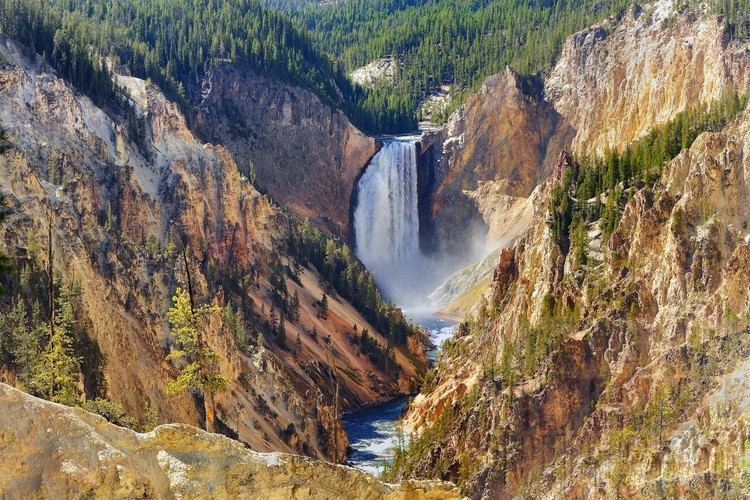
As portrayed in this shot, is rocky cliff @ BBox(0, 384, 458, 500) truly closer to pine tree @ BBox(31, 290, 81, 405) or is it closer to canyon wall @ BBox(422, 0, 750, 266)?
pine tree @ BBox(31, 290, 81, 405)

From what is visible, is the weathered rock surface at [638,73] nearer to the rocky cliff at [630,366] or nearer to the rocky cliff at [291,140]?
the rocky cliff at [291,140]

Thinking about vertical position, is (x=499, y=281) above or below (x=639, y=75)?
below

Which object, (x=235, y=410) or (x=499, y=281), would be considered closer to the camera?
(x=235, y=410)

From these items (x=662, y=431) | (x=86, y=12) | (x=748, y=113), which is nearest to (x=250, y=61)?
(x=86, y=12)

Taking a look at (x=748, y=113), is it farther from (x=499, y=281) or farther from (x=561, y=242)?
(x=499, y=281)

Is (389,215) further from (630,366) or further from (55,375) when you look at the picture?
(55,375)

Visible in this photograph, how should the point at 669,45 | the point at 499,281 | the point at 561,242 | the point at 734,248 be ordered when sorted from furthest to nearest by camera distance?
1. the point at 669,45
2. the point at 499,281
3. the point at 561,242
4. the point at 734,248

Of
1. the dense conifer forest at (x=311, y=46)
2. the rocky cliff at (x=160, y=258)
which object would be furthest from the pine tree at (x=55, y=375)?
the dense conifer forest at (x=311, y=46)

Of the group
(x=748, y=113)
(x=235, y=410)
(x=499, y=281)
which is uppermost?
(x=748, y=113)

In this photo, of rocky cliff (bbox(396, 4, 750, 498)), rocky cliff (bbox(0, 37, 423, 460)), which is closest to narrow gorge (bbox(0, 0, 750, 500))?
rocky cliff (bbox(396, 4, 750, 498))
